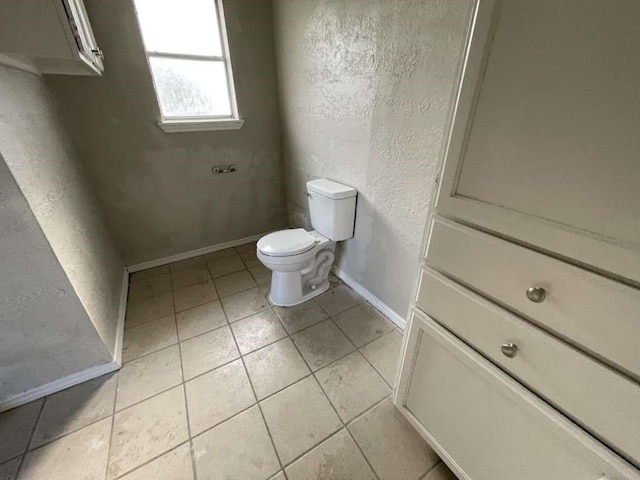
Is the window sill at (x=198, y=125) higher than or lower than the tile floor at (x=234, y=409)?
higher

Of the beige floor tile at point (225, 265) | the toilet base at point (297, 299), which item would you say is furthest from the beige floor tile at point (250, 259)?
the toilet base at point (297, 299)

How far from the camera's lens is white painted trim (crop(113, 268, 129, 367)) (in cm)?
139

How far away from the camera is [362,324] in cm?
163

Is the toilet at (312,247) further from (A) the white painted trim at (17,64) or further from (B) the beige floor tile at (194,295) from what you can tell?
(A) the white painted trim at (17,64)

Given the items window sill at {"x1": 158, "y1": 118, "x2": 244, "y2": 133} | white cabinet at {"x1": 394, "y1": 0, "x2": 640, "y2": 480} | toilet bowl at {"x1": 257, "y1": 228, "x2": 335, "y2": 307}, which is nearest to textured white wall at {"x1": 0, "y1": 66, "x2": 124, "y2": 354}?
window sill at {"x1": 158, "y1": 118, "x2": 244, "y2": 133}

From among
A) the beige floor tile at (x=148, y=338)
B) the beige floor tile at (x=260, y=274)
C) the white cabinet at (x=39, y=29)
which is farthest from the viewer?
the beige floor tile at (x=260, y=274)

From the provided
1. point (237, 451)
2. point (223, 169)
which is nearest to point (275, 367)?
point (237, 451)

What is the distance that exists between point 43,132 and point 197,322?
3.95ft

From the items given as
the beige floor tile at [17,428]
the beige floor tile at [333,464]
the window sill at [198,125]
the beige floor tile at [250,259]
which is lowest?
the beige floor tile at [17,428]

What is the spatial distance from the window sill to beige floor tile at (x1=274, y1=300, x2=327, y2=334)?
1.42 metres

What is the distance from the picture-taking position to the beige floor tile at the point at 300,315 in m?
1.62

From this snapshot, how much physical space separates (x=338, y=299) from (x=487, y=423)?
1.16 m

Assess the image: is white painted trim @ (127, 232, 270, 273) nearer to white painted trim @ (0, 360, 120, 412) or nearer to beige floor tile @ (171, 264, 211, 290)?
beige floor tile @ (171, 264, 211, 290)

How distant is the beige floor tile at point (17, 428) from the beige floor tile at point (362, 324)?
4.74ft
